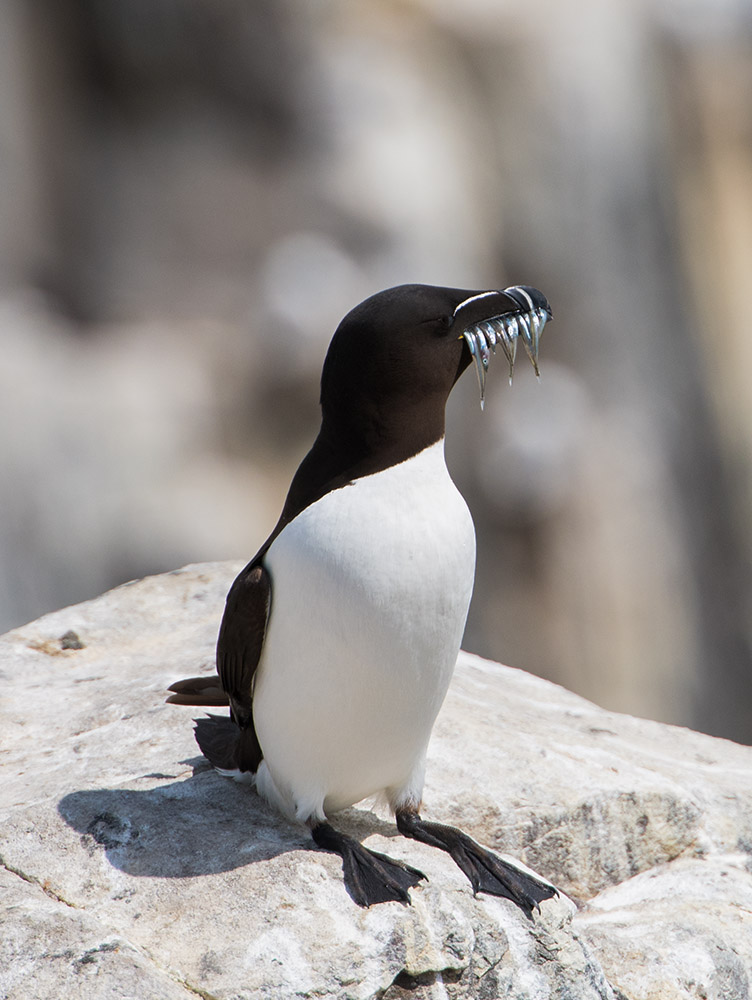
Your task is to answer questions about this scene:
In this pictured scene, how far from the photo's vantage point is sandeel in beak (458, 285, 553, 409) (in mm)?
2713

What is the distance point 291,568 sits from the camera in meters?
2.67

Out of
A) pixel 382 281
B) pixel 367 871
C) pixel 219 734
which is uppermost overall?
pixel 382 281

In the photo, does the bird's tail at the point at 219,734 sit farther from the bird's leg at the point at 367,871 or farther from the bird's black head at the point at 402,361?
the bird's black head at the point at 402,361

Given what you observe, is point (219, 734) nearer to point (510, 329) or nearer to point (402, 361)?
point (402, 361)

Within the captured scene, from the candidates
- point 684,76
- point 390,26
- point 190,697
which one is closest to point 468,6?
point 390,26

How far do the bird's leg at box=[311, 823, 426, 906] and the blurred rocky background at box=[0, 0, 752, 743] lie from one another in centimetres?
698

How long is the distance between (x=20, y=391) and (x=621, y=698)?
6184mm

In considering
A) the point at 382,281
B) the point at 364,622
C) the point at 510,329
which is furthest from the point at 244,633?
the point at 382,281

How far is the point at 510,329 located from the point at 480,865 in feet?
4.48

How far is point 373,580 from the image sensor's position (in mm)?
2566

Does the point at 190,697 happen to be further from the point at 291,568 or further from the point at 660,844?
the point at 660,844

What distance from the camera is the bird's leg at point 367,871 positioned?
102 inches

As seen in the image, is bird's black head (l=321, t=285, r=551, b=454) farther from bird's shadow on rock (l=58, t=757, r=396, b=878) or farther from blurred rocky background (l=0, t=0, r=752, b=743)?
blurred rocky background (l=0, t=0, r=752, b=743)

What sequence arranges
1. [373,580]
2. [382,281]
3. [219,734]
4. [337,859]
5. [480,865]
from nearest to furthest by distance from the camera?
[373,580]
[337,859]
[480,865]
[219,734]
[382,281]
